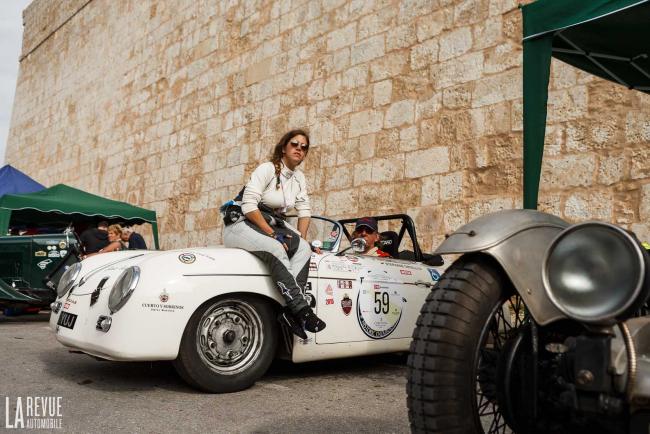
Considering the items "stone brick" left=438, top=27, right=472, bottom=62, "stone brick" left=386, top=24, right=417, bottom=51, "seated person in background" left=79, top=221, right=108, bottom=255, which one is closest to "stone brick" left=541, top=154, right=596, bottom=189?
"stone brick" left=438, top=27, right=472, bottom=62

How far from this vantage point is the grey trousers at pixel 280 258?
3.90m

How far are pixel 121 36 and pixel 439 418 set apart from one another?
52.3 feet

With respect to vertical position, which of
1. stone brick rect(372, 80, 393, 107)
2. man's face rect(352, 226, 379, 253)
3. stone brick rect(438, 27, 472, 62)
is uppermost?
stone brick rect(438, 27, 472, 62)

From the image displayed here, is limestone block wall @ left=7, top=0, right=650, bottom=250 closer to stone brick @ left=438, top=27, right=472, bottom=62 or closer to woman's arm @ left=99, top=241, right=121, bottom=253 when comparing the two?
stone brick @ left=438, top=27, right=472, bottom=62

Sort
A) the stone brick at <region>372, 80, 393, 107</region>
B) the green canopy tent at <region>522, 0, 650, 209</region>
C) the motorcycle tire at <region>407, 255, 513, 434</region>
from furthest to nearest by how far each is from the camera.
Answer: the stone brick at <region>372, 80, 393, 107</region>, the green canopy tent at <region>522, 0, 650, 209</region>, the motorcycle tire at <region>407, 255, 513, 434</region>

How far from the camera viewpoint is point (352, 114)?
8.92 meters

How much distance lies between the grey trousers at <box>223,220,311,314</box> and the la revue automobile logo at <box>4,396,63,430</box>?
1.43 meters

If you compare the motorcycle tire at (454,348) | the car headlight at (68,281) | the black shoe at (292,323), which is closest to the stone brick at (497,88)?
the black shoe at (292,323)

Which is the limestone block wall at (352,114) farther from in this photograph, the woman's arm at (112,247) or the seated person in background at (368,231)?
the woman's arm at (112,247)

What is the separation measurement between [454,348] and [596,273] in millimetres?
546

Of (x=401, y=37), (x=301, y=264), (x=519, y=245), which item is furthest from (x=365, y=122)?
(x=519, y=245)

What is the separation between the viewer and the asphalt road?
306cm

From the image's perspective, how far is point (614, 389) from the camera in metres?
1.70

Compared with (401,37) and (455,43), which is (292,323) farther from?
(401,37)
